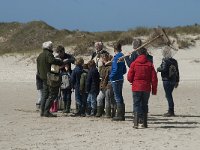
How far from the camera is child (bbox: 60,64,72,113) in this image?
49.9 ft

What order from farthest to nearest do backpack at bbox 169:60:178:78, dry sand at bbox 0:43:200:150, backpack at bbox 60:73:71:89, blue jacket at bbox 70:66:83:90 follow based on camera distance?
backpack at bbox 60:73:71:89 < blue jacket at bbox 70:66:83:90 < backpack at bbox 169:60:178:78 < dry sand at bbox 0:43:200:150

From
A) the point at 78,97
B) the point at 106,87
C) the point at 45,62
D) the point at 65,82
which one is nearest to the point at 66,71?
the point at 65,82

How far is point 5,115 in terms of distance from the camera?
15117 mm

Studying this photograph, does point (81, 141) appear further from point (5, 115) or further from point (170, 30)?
point (170, 30)

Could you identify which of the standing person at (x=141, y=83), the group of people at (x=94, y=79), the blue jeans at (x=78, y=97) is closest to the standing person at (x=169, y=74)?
the group of people at (x=94, y=79)

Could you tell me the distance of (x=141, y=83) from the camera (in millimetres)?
12047

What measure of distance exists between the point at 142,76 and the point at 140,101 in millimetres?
508

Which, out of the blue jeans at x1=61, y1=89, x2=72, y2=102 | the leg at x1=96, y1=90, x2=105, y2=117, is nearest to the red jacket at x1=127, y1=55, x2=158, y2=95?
the leg at x1=96, y1=90, x2=105, y2=117

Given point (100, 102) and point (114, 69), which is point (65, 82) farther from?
point (114, 69)

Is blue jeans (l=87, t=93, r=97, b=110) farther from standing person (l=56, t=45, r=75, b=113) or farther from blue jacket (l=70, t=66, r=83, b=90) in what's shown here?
standing person (l=56, t=45, r=75, b=113)

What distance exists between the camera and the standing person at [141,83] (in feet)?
39.5

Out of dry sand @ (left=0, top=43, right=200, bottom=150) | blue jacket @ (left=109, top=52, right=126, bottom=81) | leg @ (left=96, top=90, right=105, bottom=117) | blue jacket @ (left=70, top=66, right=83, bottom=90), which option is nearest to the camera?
dry sand @ (left=0, top=43, right=200, bottom=150)

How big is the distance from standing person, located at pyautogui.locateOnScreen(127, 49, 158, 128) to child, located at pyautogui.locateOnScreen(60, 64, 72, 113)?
3389 mm

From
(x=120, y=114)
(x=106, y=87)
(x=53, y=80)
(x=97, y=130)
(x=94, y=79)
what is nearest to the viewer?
(x=97, y=130)
